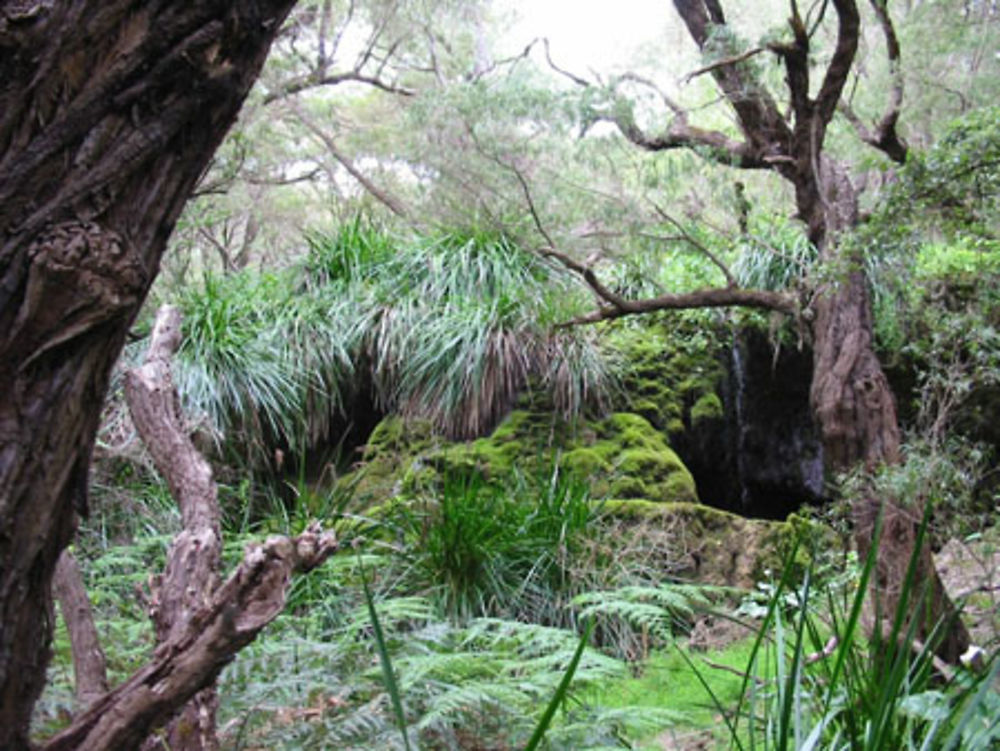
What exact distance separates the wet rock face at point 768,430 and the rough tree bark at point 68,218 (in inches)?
276

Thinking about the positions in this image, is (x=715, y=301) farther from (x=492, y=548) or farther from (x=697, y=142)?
(x=492, y=548)

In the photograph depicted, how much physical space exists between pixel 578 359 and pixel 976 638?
3.24 metres

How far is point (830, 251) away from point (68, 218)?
4.26 metres

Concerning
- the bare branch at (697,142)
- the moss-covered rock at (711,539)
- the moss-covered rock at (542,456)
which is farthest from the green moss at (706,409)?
the bare branch at (697,142)

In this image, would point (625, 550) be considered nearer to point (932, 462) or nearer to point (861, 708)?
point (932, 462)

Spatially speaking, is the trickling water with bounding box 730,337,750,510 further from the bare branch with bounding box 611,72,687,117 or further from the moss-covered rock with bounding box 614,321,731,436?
the bare branch with bounding box 611,72,687,117

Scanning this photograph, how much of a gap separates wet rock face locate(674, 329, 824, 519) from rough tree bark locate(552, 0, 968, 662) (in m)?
2.61

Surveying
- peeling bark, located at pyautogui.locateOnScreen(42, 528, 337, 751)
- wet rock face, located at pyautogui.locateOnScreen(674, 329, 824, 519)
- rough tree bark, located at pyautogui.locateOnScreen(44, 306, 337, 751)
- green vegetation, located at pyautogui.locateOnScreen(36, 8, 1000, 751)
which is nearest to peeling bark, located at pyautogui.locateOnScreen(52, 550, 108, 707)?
green vegetation, located at pyautogui.locateOnScreen(36, 8, 1000, 751)

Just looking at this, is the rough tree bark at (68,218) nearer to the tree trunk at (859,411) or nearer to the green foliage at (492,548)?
the tree trunk at (859,411)

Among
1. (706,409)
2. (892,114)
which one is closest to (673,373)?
(706,409)

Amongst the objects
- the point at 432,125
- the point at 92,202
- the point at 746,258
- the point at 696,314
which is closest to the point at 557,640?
the point at 92,202

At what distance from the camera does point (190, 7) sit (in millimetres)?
1133

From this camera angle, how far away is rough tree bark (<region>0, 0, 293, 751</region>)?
1.07m

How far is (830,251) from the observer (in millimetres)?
4727
